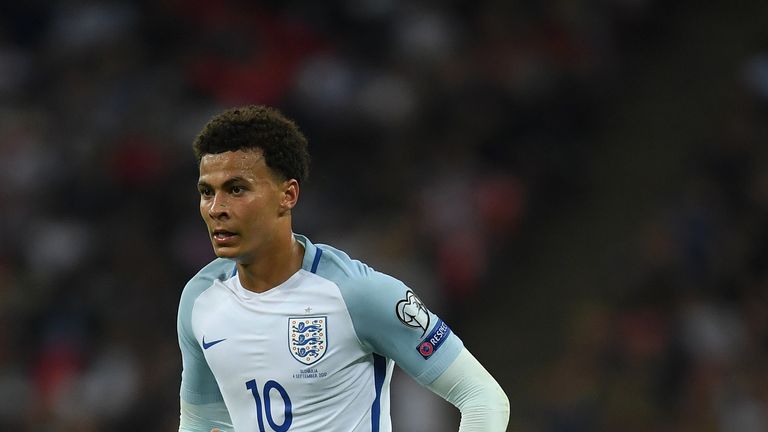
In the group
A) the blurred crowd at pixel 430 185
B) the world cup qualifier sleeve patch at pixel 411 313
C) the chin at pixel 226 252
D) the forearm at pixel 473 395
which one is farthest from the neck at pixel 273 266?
the blurred crowd at pixel 430 185

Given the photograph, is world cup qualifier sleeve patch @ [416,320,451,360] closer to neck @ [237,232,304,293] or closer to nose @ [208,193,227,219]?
neck @ [237,232,304,293]

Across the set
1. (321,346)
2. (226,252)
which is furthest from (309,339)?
(226,252)

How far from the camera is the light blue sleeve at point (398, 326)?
390 centimetres

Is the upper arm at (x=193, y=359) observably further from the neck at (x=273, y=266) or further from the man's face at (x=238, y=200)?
the man's face at (x=238, y=200)

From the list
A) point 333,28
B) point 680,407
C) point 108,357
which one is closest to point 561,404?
point 680,407

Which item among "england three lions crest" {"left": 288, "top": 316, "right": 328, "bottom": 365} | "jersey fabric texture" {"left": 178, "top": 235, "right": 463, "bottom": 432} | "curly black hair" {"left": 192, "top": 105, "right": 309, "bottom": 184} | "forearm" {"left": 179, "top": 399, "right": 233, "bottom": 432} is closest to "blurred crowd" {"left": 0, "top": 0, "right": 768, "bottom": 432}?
"forearm" {"left": 179, "top": 399, "right": 233, "bottom": 432}

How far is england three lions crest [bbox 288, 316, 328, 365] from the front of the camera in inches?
156

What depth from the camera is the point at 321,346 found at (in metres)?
3.96

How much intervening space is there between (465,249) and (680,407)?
2.11 meters

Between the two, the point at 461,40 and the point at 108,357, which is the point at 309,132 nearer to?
the point at 461,40

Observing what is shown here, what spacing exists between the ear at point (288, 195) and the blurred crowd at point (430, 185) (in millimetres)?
5081

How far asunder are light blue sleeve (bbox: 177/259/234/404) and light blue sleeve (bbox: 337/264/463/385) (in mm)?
516

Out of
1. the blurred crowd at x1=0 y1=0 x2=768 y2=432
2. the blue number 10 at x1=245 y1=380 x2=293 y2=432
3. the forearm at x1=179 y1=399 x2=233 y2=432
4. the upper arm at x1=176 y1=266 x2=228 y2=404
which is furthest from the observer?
the blurred crowd at x1=0 y1=0 x2=768 y2=432

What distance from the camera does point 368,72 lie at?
11078 mm
